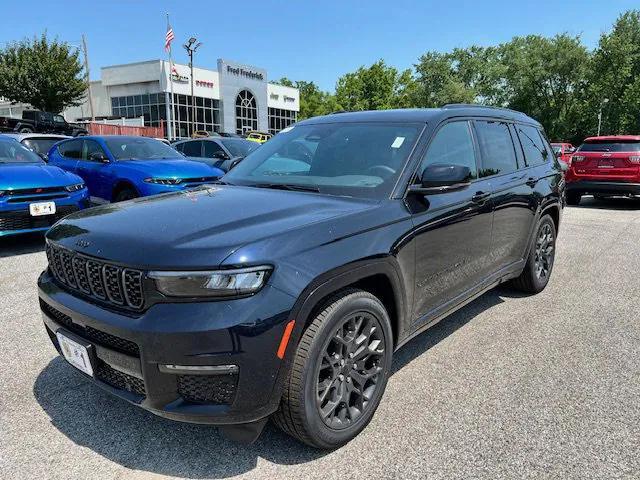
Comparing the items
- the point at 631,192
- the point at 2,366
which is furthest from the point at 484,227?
the point at 631,192

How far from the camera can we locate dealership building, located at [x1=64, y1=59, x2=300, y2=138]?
138 ft

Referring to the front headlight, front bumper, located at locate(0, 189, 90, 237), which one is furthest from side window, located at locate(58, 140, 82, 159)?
the front headlight

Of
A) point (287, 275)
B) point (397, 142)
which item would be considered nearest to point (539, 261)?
point (397, 142)

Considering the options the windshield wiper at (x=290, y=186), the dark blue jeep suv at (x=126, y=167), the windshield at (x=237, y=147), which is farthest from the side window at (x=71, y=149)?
the windshield wiper at (x=290, y=186)

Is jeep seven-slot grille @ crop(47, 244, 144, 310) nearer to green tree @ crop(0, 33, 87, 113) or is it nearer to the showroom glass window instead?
green tree @ crop(0, 33, 87, 113)

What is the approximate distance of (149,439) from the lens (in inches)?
103

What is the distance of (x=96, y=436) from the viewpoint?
263 centimetres

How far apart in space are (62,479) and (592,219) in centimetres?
1064

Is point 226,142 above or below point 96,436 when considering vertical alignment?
above

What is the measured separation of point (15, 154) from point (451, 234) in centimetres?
697

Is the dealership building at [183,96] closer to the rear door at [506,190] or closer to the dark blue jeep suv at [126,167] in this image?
the dark blue jeep suv at [126,167]

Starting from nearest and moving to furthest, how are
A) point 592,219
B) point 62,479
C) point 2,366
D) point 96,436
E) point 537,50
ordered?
point 62,479
point 96,436
point 2,366
point 592,219
point 537,50

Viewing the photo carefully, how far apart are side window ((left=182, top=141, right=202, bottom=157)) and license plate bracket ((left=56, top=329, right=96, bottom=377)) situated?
9522 mm

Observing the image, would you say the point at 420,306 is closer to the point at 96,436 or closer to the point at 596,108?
the point at 96,436
